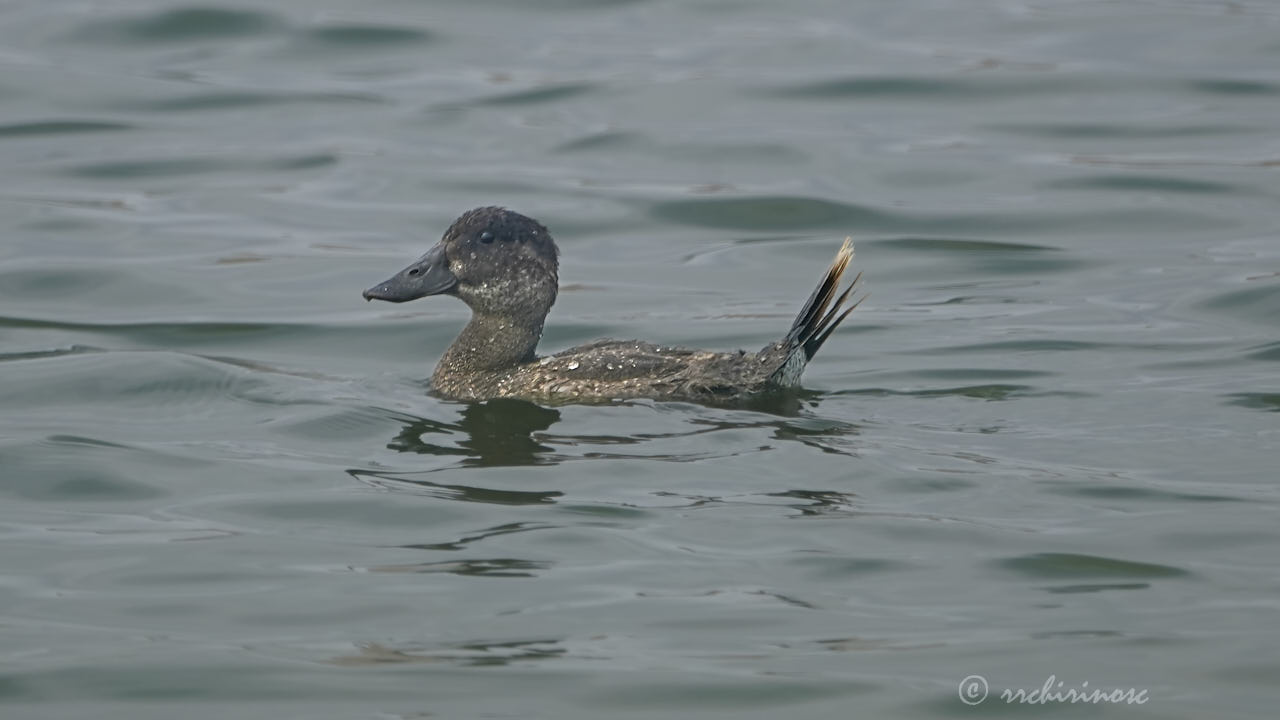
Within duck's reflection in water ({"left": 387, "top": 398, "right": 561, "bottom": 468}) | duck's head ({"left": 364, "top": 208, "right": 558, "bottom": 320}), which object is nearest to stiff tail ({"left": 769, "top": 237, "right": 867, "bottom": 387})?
duck's reflection in water ({"left": 387, "top": 398, "right": 561, "bottom": 468})

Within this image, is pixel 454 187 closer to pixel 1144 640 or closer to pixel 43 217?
pixel 43 217

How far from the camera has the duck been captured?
27.1 ft

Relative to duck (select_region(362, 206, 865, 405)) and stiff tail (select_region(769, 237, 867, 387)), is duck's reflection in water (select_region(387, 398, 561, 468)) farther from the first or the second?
stiff tail (select_region(769, 237, 867, 387))

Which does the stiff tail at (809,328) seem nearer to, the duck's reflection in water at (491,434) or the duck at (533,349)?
the duck at (533,349)

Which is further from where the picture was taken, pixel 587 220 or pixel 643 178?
pixel 643 178

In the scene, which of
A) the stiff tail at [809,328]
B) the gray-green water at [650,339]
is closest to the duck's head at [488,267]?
the gray-green water at [650,339]

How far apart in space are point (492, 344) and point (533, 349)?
23 centimetres

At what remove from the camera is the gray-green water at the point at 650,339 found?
556 centimetres

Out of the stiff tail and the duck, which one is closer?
the stiff tail

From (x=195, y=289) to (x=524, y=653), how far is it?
659cm

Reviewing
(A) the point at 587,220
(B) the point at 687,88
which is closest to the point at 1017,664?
(A) the point at 587,220

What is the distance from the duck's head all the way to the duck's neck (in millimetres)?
75

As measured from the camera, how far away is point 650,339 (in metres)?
10.3

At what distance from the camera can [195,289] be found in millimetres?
11586
